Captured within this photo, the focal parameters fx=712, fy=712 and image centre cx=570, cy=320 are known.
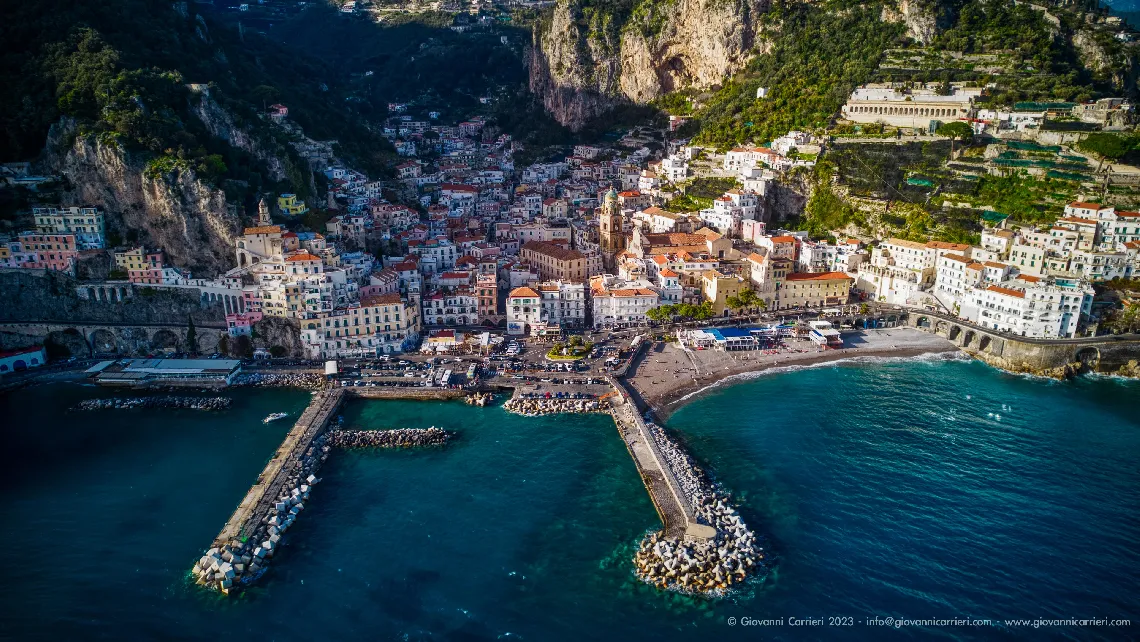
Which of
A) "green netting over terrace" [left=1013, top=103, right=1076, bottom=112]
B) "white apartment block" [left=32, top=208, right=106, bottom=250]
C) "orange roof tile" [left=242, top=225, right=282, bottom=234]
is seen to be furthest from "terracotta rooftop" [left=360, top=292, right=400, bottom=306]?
"green netting over terrace" [left=1013, top=103, right=1076, bottom=112]

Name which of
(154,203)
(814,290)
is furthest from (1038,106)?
(154,203)

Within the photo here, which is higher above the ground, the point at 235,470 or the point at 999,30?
the point at 999,30

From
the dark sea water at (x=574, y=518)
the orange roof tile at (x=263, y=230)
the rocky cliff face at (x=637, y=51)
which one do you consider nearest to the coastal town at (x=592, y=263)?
the orange roof tile at (x=263, y=230)

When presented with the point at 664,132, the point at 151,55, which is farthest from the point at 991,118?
the point at 151,55

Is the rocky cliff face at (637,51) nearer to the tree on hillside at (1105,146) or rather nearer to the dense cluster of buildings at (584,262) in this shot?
the dense cluster of buildings at (584,262)

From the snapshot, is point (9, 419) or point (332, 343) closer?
point (9, 419)

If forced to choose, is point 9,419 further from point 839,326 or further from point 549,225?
point 839,326
